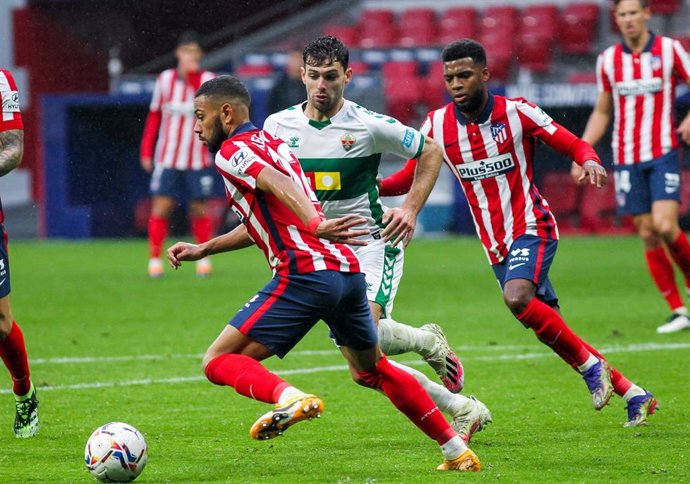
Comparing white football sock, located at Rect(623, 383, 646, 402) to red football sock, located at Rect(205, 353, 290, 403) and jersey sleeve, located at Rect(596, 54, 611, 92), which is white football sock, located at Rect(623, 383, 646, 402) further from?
jersey sleeve, located at Rect(596, 54, 611, 92)

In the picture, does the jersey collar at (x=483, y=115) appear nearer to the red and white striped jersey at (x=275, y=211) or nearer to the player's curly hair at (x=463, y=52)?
the player's curly hair at (x=463, y=52)

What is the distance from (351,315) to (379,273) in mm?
1227

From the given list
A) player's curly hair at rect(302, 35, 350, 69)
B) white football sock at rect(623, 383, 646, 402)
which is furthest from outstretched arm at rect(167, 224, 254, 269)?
white football sock at rect(623, 383, 646, 402)

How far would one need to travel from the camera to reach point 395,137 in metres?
5.87

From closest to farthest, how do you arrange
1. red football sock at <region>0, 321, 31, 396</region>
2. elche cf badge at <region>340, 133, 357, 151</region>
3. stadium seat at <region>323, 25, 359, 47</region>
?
elche cf badge at <region>340, 133, 357, 151</region> → red football sock at <region>0, 321, 31, 396</region> → stadium seat at <region>323, 25, 359, 47</region>

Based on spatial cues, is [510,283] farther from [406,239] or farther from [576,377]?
[576,377]

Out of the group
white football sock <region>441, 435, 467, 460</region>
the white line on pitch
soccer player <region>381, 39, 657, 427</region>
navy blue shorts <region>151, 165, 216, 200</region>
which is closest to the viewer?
white football sock <region>441, 435, 467, 460</region>

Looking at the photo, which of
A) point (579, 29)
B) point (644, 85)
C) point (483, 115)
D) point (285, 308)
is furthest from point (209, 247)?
point (579, 29)

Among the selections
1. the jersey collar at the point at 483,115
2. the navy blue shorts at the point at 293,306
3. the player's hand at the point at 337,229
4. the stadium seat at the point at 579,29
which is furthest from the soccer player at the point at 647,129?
the stadium seat at the point at 579,29

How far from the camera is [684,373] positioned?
7707 mm

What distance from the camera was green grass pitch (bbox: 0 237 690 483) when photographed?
5301 millimetres

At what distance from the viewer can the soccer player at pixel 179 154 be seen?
1443 cm

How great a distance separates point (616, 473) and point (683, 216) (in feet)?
46.1

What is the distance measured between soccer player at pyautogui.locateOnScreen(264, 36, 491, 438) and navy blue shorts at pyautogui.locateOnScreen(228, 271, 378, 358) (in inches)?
32.6
